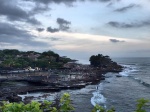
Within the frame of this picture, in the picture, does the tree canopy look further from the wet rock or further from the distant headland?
the wet rock

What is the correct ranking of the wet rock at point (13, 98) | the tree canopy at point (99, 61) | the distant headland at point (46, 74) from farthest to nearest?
the tree canopy at point (99, 61)
the distant headland at point (46, 74)
the wet rock at point (13, 98)

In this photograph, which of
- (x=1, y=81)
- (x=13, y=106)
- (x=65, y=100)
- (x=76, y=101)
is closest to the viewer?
(x=13, y=106)

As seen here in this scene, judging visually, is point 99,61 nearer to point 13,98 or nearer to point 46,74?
point 46,74

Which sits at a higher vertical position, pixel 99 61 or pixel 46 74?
pixel 99 61

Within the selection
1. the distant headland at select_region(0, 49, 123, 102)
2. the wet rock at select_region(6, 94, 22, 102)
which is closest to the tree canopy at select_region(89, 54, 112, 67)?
the distant headland at select_region(0, 49, 123, 102)

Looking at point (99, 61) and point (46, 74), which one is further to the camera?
point (99, 61)

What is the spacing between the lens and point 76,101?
62625mm

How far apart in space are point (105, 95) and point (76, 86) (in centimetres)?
1713

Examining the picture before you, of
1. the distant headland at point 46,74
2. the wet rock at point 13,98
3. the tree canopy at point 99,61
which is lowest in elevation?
the wet rock at point 13,98

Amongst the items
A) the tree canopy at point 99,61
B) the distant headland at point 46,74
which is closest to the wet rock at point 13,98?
the distant headland at point 46,74

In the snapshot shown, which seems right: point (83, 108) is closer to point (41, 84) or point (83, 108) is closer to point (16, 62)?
point (41, 84)

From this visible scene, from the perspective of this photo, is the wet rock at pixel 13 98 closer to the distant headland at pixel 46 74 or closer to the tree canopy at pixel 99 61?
the distant headland at pixel 46 74

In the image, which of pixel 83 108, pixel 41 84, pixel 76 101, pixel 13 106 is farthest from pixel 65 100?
pixel 41 84

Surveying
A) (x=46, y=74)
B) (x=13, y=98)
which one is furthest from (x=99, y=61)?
(x=13, y=98)
